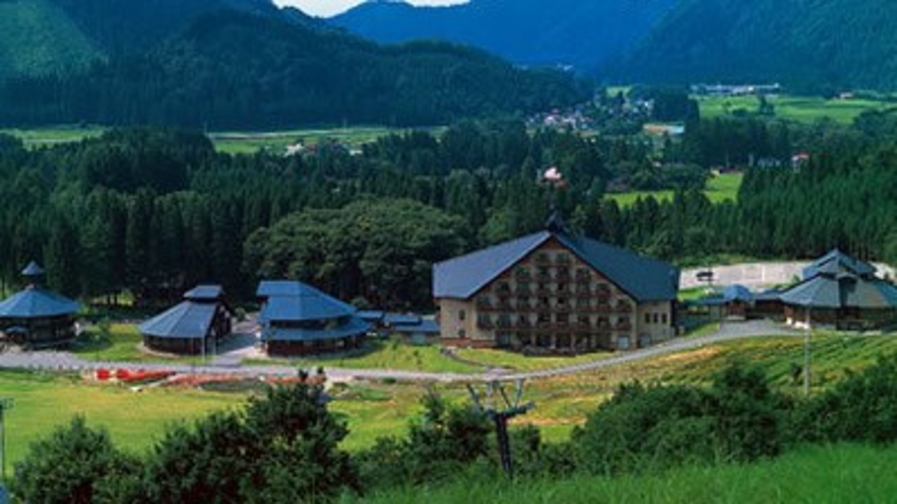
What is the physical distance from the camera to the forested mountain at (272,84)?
147 m

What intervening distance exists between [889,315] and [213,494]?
125ft

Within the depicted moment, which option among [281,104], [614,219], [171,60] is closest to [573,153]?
[614,219]

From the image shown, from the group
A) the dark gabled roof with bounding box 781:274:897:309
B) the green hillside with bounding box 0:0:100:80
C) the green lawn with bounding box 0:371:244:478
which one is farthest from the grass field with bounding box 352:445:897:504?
the green hillside with bounding box 0:0:100:80

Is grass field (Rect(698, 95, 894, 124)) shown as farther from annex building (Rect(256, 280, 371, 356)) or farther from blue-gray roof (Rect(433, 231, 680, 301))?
annex building (Rect(256, 280, 371, 356))

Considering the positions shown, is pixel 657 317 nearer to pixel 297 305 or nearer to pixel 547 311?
pixel 547 311

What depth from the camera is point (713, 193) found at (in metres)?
98.2

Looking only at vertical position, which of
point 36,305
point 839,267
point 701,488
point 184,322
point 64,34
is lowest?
point 184,322

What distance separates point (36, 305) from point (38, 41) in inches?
4949

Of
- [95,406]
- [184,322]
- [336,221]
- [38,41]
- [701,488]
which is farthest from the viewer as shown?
[38,41]

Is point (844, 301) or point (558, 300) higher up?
point (844, 301)

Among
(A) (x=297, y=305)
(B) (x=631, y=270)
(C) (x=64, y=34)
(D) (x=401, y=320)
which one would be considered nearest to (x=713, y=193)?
(B) (x=631, y=270)

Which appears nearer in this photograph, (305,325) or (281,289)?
(305,325)

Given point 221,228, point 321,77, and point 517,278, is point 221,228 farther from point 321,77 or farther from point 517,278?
point 321,77

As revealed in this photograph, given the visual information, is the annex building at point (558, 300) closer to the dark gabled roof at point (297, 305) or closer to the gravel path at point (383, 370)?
the gravel path at point (383, 370)
